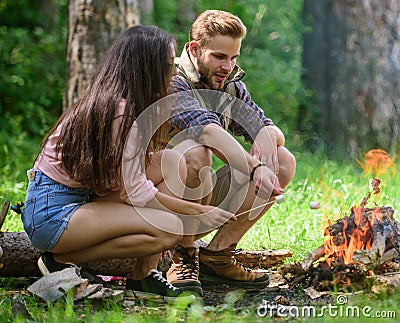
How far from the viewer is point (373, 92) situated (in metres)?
7.94

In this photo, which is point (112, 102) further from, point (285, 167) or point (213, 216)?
point (285, 167)

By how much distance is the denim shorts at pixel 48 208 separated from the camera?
352 centimetres

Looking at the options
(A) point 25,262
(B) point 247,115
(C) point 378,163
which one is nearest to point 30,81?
(C) point 378,163

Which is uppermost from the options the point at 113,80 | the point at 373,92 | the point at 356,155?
the point at 113,80

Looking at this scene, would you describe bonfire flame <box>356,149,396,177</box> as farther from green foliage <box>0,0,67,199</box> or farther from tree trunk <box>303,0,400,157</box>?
green foliage <box>0,0,67,199</box>

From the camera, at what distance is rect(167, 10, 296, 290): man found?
3.80 m

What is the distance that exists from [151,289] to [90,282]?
332 mm

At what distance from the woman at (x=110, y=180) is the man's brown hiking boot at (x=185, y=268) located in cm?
12

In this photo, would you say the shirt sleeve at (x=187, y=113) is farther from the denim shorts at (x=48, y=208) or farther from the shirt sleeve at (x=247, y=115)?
the denim shorts at (x=48, y=208)

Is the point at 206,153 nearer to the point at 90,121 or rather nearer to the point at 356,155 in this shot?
the point at 90,121

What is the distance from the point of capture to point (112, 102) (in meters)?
3.48

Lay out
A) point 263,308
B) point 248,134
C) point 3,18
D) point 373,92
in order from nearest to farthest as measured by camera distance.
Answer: point 263,308 < point 248,134 < point 373,92 < point 3,18

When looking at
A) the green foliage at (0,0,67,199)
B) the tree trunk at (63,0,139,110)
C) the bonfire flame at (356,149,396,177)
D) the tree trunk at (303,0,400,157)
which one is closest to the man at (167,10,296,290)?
the bonfire flame at (356,149,396,177)

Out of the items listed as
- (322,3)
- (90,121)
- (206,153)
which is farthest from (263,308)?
(322,3)
